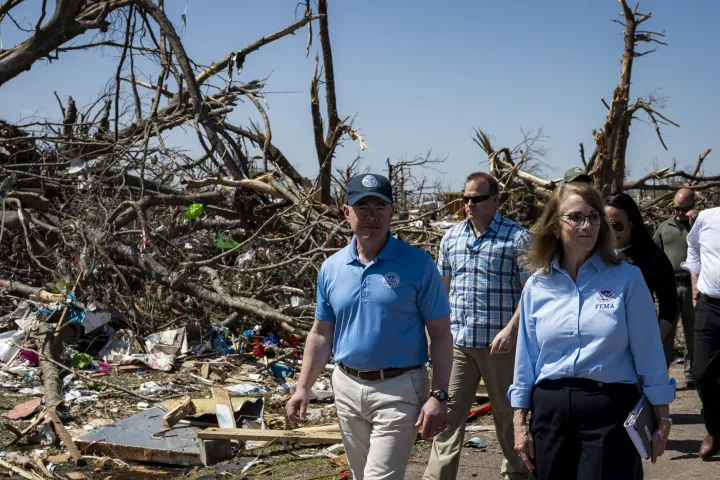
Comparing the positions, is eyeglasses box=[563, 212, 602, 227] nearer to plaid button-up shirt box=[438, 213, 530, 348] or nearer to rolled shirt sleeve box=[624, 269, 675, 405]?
rolled shirt sleeve box=[624, 269, 675, 405]

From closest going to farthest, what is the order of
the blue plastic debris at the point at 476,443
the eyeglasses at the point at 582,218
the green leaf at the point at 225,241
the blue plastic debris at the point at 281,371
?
the eyeglasses at the point at 582,218 → the blue plastic debris at the point at 476,443 → the blue plastic debris at the point at 281,371 → the green leaf at the point at 225,241

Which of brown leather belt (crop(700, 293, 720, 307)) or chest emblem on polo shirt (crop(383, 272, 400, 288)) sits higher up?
chest emblem on polo shirt (crop(383, 272, 400, 288))

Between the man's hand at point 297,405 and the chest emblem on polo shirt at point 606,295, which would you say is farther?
the man's hand at point 297,405

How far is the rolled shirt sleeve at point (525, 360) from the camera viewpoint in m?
2.83

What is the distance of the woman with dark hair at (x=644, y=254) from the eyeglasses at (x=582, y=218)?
1.96 metres

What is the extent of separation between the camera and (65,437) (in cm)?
568

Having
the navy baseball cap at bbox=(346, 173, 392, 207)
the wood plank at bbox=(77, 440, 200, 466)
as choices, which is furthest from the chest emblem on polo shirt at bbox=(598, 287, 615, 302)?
the wood plank at bbox=(77, 440, 200, 466)

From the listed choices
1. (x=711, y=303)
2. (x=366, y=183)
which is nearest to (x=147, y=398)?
(x=366, y=183)

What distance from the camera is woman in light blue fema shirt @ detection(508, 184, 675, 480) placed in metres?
2.60

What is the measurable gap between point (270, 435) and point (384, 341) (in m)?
2.80

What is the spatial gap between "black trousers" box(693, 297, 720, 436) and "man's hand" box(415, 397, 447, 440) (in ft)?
8.21

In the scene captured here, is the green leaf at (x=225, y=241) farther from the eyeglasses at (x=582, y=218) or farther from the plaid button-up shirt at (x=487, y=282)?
the eyeglasses at (x=582, y=218)

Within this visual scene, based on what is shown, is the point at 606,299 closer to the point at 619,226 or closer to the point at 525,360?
the point at 525,360

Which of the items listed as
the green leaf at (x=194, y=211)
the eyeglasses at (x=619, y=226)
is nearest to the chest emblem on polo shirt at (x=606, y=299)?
the eyeglasses at (x=619, y=226)
